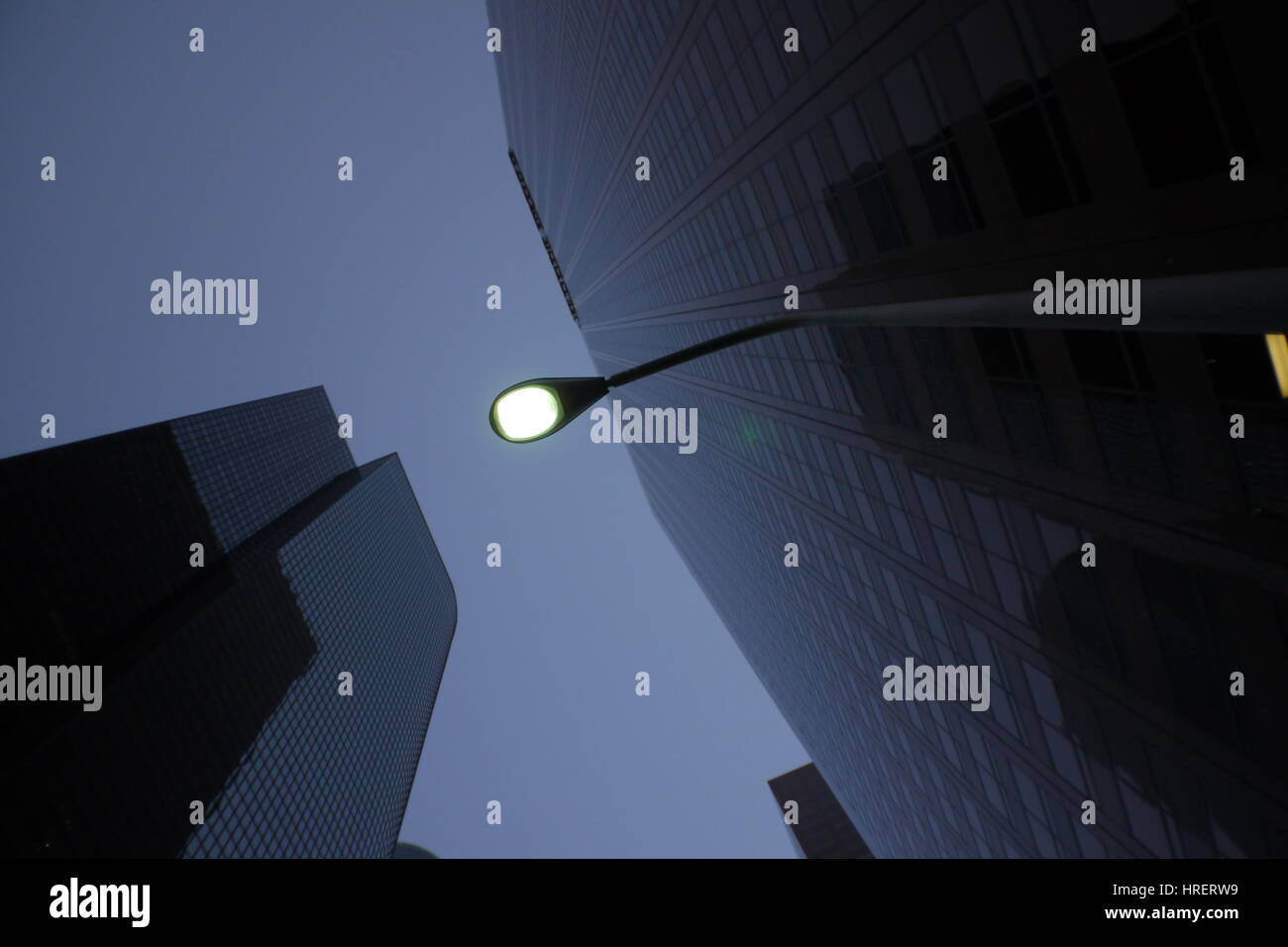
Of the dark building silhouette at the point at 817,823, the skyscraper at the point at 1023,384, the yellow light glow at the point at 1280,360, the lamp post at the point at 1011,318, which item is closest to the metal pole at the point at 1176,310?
the lamp post at the point at 1011,318

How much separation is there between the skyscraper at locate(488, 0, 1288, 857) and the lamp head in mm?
4147

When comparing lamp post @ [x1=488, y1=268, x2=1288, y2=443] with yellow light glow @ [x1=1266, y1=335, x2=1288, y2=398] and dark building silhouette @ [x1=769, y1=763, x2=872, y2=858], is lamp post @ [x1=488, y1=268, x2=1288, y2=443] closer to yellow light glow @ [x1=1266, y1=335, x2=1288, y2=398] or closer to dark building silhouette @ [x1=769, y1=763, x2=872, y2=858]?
yellow light glow @ [x1=1266, y1=335, x2=1288, y2=398]

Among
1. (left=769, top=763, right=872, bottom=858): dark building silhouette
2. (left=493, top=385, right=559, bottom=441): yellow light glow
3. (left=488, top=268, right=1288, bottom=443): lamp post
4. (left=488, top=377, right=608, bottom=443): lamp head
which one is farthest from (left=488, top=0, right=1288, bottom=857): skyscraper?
(left=769, top=763, right=872, bottom=858): dark building silhouette

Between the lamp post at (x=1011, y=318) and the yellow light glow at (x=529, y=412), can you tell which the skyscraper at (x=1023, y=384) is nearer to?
the lamp post at (x=1011, y=318)

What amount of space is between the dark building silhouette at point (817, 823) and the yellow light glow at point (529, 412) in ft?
458

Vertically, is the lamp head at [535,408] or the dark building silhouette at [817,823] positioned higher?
the lamp head at [535,408]

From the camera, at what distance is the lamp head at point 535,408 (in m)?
5.57

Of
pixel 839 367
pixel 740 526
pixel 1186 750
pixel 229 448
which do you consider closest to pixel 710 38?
pixel 839 367

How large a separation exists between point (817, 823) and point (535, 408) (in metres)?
160

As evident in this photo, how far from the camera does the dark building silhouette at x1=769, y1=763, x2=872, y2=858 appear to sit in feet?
446

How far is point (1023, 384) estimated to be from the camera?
16.5m

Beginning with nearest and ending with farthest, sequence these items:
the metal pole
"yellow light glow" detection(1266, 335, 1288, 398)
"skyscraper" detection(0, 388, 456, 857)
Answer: the metal pole < "yellow light glow" detection(1266, 335, 1288, 398) < "skyscraper" detection(0, 388, 456, 857)
